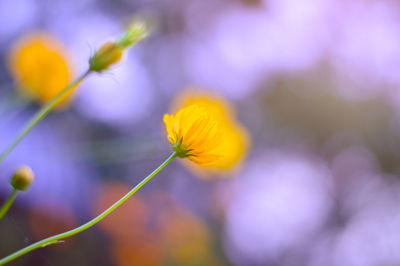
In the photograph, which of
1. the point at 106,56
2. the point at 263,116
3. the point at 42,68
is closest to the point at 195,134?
the point at 106,56

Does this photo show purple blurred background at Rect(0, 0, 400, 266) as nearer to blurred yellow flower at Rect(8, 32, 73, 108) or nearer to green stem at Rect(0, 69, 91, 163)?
blurred yellow flower at Rect(8, 32, 73, 108)

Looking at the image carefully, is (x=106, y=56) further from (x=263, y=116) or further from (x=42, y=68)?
(x=263, y=116)

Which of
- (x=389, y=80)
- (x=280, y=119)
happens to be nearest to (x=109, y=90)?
(x=280, y=119)

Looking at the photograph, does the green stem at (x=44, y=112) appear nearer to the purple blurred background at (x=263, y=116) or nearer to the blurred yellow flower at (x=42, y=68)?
the blurred yellow flower at (x=42, y=68)

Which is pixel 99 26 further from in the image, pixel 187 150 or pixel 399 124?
pixel 187 150

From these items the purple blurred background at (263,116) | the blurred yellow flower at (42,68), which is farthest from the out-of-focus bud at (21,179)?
the purple blurred background at (263,116)
